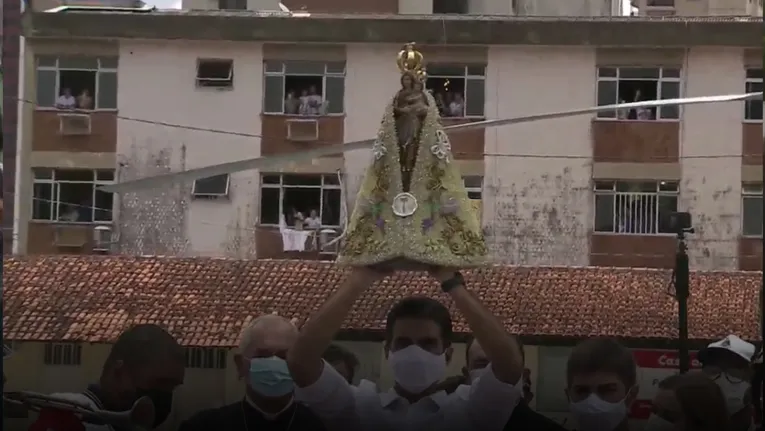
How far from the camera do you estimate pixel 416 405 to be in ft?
7.04

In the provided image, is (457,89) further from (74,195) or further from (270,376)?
(74,195)

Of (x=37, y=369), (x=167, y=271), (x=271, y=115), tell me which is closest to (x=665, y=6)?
(x=271, y=115)

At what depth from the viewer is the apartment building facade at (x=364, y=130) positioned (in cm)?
208

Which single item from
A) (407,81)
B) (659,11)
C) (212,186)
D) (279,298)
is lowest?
(279,298)

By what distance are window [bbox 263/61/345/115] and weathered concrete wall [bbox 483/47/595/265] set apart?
308 mm

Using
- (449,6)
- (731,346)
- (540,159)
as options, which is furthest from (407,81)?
(731,346)

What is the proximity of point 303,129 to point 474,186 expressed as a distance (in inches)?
14.3

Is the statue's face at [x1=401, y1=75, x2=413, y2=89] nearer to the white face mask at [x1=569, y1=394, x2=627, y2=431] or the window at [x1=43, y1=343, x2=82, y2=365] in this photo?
the white face mask at [x1=569, y1=394, x2=627, y2=431]

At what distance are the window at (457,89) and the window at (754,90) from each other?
513mm

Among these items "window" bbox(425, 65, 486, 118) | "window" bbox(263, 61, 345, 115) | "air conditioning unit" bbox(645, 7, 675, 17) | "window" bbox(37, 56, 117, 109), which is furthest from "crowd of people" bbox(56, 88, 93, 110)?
"air conditioning unit" bbox(645, 7, 675, 17)

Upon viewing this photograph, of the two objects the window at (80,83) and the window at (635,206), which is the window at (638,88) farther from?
the window at (80,83)

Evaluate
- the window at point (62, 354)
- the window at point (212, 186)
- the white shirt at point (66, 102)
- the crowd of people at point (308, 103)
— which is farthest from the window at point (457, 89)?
the window at point (62, 354)

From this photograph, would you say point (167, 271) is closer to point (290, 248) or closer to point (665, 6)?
point (290, 248)

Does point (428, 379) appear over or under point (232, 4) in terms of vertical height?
under
